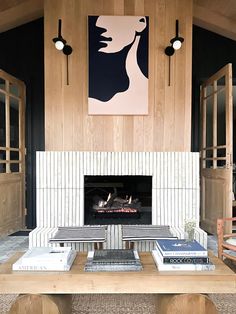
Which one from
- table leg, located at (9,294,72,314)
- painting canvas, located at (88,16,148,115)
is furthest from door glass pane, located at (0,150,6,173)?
table leg, located at (9,294,72,314)

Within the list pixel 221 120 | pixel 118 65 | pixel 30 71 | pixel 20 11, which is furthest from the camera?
pixel 30 71

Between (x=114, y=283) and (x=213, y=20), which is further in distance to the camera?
(x=213, y=20)

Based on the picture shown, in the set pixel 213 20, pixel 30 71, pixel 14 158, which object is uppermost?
pixel 213 20

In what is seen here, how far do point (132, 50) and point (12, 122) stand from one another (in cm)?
212

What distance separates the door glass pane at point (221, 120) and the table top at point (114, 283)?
2784 mm

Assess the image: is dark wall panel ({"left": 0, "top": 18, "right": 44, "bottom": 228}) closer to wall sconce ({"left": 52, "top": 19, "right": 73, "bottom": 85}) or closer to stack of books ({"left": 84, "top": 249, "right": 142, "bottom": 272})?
wall sconce ({"left": 52, "top": 19, "right": 73, "bottom": 85})

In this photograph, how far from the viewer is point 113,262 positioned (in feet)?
5.52

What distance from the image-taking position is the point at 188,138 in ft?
11.0

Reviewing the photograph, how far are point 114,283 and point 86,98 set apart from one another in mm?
2292

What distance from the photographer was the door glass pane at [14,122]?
14.0ft

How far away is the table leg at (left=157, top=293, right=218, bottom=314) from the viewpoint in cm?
148

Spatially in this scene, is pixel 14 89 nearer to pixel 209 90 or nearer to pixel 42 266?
pixel 209 90

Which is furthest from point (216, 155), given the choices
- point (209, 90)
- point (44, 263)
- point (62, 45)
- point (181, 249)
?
point (44, 263)

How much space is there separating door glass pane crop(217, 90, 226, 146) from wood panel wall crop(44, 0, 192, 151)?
0.96 metres
